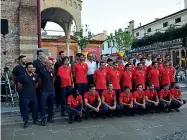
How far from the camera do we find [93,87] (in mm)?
7961

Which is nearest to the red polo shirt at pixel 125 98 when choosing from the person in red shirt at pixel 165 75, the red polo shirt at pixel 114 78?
the red polo shirt at pixel 114 78

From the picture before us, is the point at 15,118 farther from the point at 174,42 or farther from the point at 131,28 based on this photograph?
the point at 131,28

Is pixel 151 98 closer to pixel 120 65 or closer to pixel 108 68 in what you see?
pixel 120 65

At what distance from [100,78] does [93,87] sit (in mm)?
613

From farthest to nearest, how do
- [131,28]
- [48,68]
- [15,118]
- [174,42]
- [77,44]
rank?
[131,28] → [77,44] → [174,42] → [15,118] → [48,68]

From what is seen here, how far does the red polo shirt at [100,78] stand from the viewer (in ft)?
27.8

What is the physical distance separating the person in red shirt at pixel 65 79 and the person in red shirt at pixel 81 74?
9.7 inches

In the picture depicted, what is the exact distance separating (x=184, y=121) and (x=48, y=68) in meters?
4.17

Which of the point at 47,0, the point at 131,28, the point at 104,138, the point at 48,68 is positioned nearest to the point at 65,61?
the point at 48,68

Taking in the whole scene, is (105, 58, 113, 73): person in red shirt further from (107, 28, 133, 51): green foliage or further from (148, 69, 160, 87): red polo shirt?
(107, 28, 133, 51): green foliage

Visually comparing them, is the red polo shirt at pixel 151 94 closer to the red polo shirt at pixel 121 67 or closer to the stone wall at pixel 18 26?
the red polo shirt at pixel 121 67

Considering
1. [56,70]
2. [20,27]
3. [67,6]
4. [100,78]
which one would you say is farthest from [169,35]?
[56,70]

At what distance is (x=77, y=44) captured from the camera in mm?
31625

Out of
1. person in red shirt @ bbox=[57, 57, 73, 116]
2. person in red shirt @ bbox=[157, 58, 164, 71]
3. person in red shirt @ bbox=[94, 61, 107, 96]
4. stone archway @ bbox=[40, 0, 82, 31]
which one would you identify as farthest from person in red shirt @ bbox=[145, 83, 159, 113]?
stone archway @ bbox=[40, 0, 82, 31]
